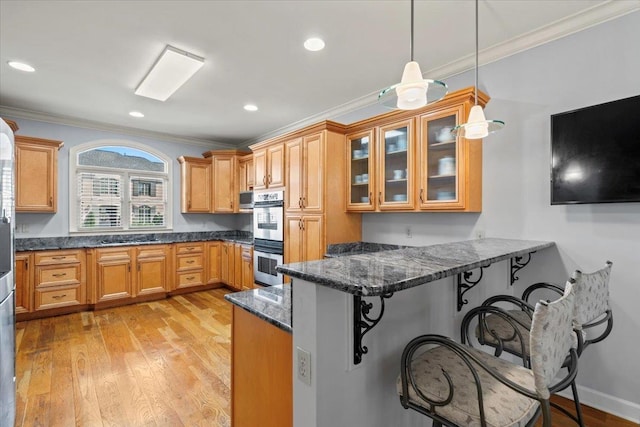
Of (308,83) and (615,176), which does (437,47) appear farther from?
(615,176)

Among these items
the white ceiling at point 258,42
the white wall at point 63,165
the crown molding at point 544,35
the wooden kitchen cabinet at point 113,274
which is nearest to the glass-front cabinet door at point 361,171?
the white ceiling at point 258,42

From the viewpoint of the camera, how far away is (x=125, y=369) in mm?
2797

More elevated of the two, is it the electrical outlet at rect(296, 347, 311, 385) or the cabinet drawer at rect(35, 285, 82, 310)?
the electrical outlet at rect(296, 347, 311, 385)

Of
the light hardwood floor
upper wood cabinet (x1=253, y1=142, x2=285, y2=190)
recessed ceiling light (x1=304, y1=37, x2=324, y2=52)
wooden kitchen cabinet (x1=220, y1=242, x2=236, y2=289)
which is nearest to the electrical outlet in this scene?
the light hardwood floor

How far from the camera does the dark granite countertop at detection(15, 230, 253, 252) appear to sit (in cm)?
432

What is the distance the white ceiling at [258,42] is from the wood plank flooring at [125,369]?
107 inches

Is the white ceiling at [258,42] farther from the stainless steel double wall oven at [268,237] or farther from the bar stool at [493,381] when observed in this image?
the bar stool at [493,381]

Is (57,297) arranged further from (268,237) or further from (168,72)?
(168,72)

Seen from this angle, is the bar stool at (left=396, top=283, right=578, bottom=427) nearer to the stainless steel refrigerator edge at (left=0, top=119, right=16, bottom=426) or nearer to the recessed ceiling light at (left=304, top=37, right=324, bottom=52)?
the stainless steel refrigerator edge at (left=0, top=119, right=16, bottom=426)

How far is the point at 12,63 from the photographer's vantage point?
295 centimetres

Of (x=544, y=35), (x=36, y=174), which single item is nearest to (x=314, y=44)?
(x=544, y=35)

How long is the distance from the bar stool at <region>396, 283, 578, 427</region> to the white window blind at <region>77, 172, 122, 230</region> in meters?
5.34

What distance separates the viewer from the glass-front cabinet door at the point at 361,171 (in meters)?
3.45

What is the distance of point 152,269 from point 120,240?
79cm
